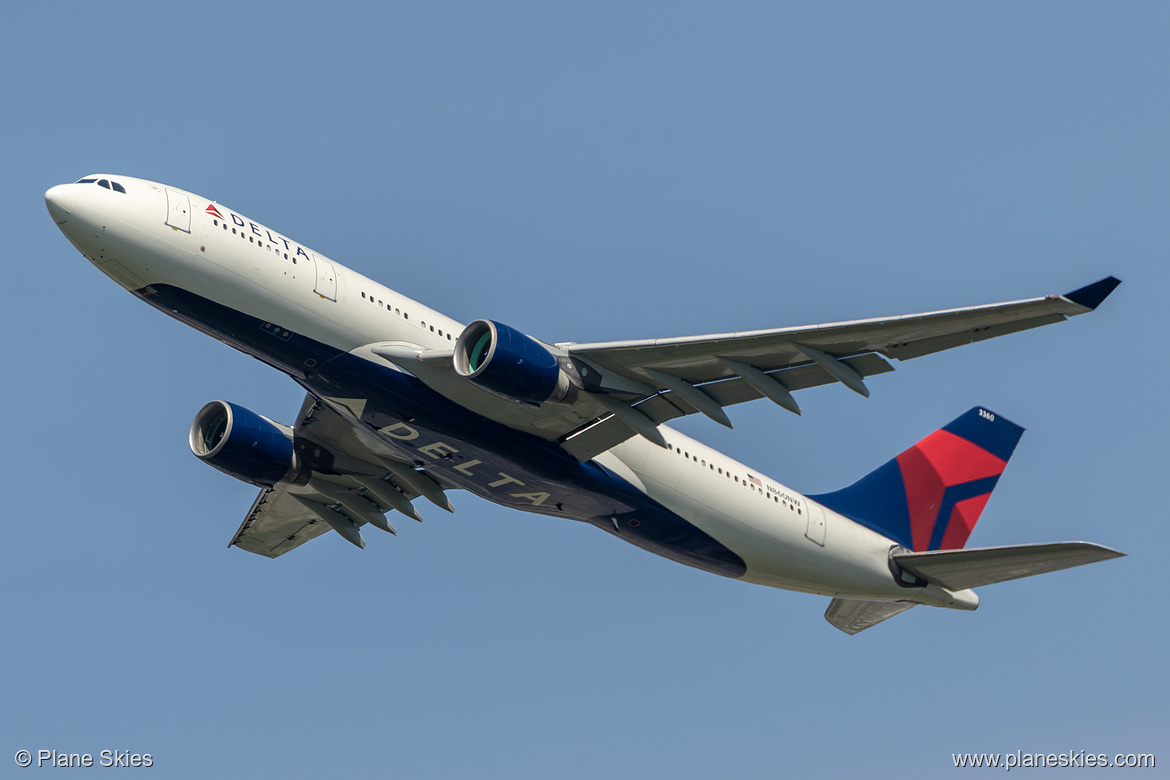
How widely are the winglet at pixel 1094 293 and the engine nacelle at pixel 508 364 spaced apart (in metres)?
9.55

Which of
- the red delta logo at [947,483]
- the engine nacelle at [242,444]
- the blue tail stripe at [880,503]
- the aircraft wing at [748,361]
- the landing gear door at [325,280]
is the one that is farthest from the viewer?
the red delta logo at [947,483]

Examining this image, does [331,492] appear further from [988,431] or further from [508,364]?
[988,431]

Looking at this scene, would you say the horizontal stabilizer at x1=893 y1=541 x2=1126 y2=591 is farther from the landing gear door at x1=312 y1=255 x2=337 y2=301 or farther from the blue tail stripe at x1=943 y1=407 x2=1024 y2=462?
the landing gear door at x1=312 y1=255 x2=337 y2=301

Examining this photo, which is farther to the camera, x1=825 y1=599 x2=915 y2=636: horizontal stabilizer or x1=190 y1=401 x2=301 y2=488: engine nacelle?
x1=825 y1=599 x2=915 y2=636: horizontal stabilizer

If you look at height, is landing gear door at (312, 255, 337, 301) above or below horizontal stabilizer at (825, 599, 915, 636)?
above

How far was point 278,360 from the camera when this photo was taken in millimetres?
25547

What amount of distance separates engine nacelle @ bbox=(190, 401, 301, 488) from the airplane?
0.16ft

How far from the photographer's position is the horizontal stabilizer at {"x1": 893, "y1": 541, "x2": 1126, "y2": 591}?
89.0 ft

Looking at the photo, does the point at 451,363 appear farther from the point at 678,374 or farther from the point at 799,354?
the point at 799,354

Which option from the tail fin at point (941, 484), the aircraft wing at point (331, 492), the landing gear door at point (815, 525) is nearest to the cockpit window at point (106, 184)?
the aircraft wing at point (331, 492)

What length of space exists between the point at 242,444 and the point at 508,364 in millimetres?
8954

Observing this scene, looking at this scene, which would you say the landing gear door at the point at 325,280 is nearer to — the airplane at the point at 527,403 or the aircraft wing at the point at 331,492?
the airplane at the point at 527,403

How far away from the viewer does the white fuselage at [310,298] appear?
24141mm

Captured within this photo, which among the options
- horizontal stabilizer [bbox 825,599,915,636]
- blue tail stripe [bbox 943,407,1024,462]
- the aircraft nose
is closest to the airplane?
the aircraft nose
